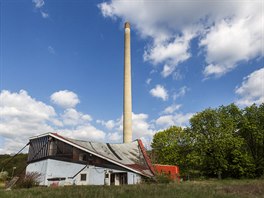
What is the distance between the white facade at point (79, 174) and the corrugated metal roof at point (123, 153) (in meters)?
1.27

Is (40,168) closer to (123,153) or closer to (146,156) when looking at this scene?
(123,153)

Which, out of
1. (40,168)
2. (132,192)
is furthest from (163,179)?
(40,168)

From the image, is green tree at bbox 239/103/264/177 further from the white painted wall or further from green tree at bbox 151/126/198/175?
the white painted wall

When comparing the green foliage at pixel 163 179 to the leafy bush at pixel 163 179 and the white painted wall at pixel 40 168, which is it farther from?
the white painted wall at pixel 40 168

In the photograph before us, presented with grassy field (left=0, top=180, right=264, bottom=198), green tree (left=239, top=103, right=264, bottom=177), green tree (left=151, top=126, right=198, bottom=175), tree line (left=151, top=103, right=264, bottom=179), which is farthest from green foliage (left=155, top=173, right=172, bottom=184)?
green tree (left=239, top=103, right=264, bottom=177)

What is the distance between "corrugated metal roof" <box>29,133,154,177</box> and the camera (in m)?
29.8

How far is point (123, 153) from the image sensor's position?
112 ft

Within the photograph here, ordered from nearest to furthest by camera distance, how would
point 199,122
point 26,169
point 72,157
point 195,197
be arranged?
1. point 195,197
2. point 72,157
3. point 26,169
4. point 199,122

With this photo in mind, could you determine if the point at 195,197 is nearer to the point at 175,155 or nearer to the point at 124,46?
the point at 175,155

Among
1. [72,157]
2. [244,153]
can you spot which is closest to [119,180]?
[72,157]

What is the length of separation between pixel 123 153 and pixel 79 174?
23.6 ft

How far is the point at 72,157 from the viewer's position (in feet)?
96.7

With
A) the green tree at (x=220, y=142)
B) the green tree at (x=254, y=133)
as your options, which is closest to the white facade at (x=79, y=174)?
the green tree at (x=220, y=142)

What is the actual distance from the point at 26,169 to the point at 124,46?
1186 inches
